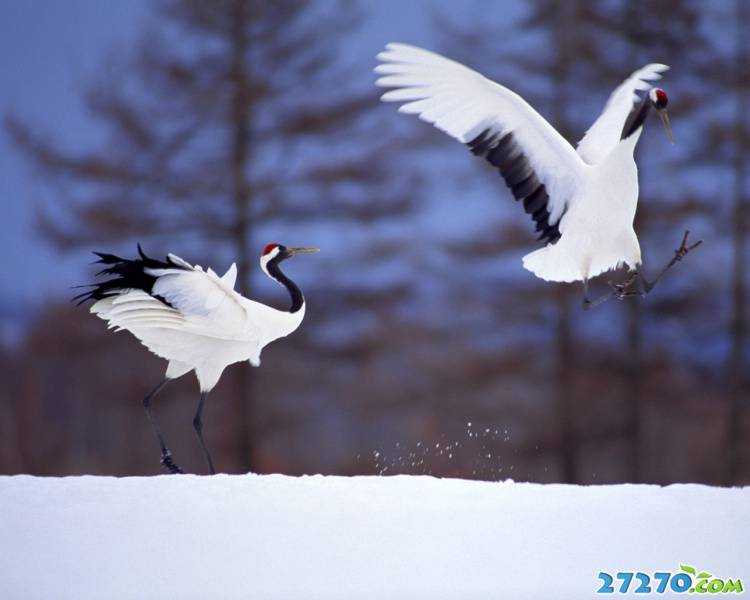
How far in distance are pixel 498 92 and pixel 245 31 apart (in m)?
5.31

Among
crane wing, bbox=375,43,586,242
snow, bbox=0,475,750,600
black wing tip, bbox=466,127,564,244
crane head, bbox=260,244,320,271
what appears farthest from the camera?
crane head, bbox=260,244,320,271

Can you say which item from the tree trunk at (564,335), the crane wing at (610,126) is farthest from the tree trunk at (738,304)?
the crane wing at (610,126)

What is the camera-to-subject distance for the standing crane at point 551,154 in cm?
469

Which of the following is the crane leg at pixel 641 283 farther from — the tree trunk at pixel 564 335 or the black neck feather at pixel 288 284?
the tree trunk at pixel 564 335

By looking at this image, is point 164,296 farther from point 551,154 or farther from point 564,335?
point 564,335

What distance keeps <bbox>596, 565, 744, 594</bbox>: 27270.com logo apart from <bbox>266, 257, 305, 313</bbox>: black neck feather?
2.30m

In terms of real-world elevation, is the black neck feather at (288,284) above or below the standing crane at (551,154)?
below

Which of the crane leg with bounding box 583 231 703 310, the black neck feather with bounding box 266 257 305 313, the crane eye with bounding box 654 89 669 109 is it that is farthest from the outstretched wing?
the crane eye with bounding box 654 89 669 109

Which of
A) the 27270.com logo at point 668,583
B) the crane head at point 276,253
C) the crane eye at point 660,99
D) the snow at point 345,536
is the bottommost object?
the 27270.com logo at point 668,583

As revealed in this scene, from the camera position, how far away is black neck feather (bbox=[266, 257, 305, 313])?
5.32 m

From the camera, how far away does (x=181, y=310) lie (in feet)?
15.9

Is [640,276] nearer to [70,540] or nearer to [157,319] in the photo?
[157,319]

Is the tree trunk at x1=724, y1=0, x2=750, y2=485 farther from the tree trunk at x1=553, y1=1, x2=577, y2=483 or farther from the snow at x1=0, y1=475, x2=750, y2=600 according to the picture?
the snow at x1=0, y1=475, x2=750, y2=600

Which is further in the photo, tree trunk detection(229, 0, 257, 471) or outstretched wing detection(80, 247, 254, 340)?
Result: tree trunk detection(229, 0, 257, 471)
